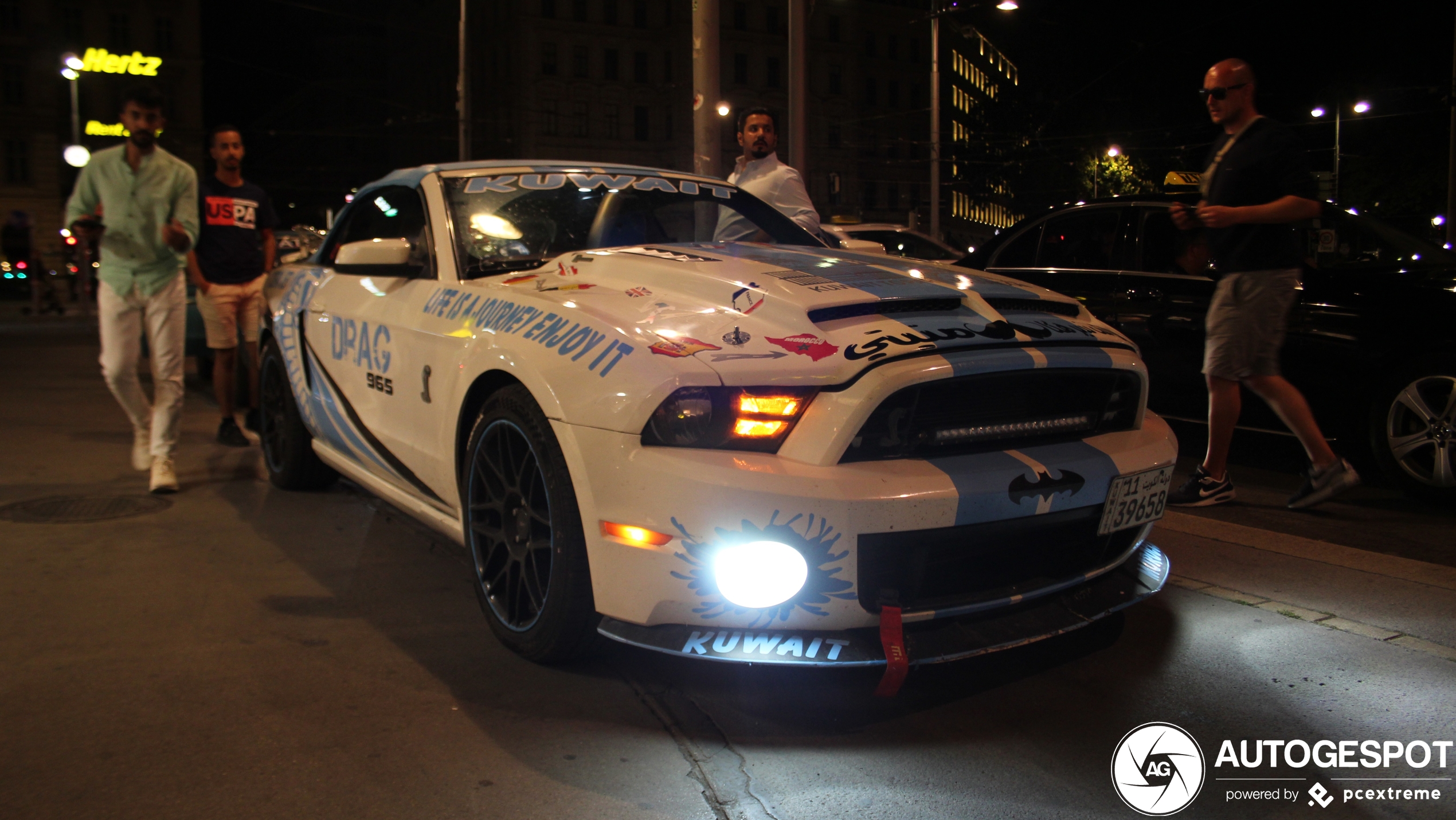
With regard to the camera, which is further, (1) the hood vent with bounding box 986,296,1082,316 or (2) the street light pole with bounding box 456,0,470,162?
(2) the street light pole with bounding box 456,0,470,162

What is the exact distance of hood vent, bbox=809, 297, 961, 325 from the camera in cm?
276

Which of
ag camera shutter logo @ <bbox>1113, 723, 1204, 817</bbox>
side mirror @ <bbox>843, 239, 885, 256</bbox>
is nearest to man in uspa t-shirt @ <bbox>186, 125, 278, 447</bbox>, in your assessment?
side mirror @ <bbox>843, 239, 885, 256</bbox>

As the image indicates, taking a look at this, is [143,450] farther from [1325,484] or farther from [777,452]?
[1325,484]

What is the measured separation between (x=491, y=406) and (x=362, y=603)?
1013mm

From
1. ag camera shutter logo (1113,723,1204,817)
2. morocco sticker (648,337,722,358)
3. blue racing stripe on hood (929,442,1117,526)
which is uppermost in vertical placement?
morocco sticker (648,337,722,358)

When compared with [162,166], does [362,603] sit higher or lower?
lower

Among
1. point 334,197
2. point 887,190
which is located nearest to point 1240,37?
point 887,190

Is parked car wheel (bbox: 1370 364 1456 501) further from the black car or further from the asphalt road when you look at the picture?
the asphalt road

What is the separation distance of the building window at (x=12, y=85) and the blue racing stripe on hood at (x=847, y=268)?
60.6m

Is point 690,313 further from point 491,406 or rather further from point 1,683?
point 1,683

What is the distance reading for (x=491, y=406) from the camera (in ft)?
9.87

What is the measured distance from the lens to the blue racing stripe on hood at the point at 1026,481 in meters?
2.48

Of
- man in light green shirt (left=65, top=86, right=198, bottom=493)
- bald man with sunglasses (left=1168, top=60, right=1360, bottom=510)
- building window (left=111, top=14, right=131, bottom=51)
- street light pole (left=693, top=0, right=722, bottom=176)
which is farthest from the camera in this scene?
building window (left=111, top=14, right=131, bottom=51)

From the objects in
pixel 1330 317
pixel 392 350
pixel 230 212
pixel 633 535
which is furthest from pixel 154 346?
pixel 1330 317
